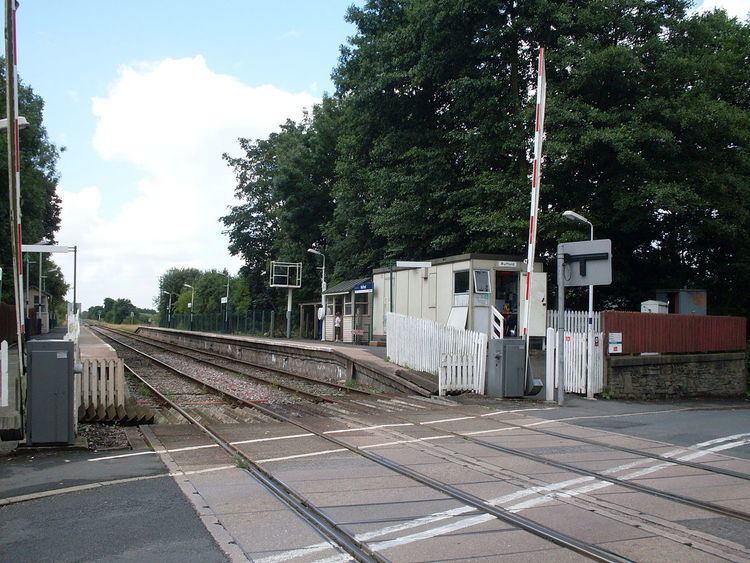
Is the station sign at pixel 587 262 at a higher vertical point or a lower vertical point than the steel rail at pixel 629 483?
higher

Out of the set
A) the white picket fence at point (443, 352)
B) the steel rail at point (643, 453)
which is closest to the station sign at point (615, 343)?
the white picket fence at point (443, 352)

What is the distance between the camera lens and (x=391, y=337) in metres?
19.4

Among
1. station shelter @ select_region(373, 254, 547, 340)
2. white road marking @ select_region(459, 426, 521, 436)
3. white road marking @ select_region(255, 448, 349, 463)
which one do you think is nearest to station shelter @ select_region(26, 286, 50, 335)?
station shelter @ select_region(373, 254, 547, 340)

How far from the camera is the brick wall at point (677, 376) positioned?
17562 millimetres

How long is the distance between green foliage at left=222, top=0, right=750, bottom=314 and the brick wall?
5.69 m

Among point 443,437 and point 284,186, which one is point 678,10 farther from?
point 284,186

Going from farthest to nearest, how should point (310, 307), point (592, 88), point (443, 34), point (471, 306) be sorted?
point (310, 307)
point (443, 34)
point (592, 88)
point (471, 306)

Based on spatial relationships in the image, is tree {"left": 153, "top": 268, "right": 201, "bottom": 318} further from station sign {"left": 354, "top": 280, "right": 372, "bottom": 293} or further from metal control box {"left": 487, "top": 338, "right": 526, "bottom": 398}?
metal control box {"left": 487, "top": 338, "right": 526, "bottom": 398}

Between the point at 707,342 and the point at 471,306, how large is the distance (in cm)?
780

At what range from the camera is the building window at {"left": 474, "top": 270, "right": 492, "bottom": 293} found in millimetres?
21827

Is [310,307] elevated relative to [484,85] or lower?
lower

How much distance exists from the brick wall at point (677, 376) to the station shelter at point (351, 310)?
13.8 meters

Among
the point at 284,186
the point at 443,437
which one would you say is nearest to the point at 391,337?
the point at 443,437

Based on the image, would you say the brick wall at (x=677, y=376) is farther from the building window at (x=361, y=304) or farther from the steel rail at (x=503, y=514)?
the building window at (x=361, y=304)
